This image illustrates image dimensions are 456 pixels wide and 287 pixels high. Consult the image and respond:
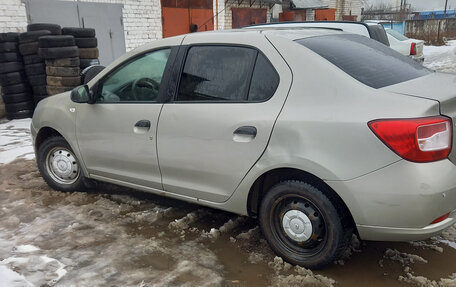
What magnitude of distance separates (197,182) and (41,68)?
6080mm

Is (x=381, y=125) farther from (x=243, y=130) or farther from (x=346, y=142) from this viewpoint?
(x=243, y=130)

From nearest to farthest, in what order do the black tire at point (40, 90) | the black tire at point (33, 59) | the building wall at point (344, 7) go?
the black tire at point (33, 59) < the black tire at point (40, 90) < the building wall at point (344, 7)

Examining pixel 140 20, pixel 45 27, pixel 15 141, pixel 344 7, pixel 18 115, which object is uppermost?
pixel 344 7

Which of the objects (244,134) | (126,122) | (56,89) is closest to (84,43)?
(56,89)

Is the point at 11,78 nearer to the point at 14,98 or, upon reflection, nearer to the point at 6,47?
the point at 14,98

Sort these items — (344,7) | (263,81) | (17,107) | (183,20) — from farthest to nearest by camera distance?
(344,7)
(183,20)
(17,107)
(263,81)

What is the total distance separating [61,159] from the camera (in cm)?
439

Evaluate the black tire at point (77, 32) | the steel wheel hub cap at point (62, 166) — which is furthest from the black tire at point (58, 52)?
the steel wheel hub cap at point (62, 166)

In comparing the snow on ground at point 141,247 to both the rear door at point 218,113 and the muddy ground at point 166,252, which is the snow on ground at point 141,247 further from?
the rear door at point 218,113

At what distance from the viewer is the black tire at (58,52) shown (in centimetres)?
755

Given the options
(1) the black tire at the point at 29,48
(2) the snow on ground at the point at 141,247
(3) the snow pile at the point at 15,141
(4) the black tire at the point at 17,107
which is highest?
(1) the black tire at the point at 29,48

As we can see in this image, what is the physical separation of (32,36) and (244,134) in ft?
21.7

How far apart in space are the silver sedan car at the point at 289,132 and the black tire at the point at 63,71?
4047mm

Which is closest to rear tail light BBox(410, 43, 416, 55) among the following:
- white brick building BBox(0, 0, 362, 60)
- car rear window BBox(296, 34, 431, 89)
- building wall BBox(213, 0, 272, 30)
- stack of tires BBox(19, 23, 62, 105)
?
white brick building BBox(0, 0, 362, 60)
